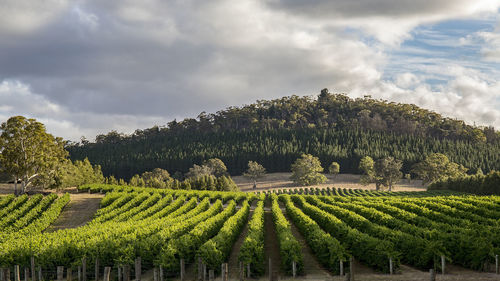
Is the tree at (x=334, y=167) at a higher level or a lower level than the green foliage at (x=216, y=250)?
higher

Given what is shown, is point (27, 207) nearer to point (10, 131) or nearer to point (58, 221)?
point (58, 221)

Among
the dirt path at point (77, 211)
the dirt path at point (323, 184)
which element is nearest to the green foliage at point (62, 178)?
the dirt path at point (77, 211)

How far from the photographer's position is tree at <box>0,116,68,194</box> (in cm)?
6450

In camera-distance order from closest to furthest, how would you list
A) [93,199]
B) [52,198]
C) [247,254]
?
[247,254], [52,198], [93,199]

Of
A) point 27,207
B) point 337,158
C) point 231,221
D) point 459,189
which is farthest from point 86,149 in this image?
point 231,221

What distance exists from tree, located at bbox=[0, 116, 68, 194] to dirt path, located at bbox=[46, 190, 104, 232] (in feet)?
27.6

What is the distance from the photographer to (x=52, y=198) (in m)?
57.9

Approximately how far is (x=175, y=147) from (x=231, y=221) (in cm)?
13421

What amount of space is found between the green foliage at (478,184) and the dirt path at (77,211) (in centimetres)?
6715

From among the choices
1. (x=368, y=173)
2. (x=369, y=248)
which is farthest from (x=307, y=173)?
(x=369, y=248)

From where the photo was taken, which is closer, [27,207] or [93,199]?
[27,207]

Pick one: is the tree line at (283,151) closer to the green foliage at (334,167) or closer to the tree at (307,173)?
the green foliage at (334,167)

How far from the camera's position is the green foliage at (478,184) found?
240 ft

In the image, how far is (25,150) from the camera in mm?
65500
